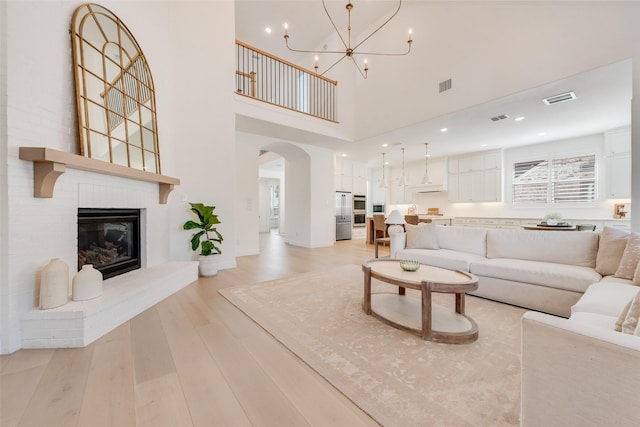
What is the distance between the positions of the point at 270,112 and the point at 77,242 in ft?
12.2

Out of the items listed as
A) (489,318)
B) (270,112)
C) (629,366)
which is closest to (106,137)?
(270,112)

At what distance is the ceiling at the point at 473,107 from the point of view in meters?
3.58

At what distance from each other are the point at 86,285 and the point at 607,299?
396cm

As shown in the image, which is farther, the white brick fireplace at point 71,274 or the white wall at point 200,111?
the white wall at point 200,111

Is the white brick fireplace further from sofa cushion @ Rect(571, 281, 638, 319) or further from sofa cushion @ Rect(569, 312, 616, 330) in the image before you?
sofa cushion @ Rect(571, 281, 638, 319)

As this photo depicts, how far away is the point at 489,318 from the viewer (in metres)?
2.37

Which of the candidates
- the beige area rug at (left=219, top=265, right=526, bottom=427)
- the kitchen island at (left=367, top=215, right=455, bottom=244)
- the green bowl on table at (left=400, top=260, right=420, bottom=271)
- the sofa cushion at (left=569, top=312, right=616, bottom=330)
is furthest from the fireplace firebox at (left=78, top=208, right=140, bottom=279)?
the kitchen island at (left=367, top=215, right=455, bottom=244)

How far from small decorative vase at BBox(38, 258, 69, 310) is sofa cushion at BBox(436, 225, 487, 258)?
434 centimetres

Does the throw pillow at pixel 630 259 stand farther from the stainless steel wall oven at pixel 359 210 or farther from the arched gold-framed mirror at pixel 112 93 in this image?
the stainless steel wall oven at pixel 359 210

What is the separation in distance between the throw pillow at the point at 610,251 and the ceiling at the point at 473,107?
6.95 feet

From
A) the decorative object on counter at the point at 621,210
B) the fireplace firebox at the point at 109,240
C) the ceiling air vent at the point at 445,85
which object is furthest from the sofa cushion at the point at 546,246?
the fireplace firebox at the point at 109,240

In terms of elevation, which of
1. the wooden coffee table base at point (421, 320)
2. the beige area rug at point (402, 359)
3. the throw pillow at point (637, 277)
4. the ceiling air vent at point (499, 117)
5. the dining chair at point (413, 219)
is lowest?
the beige area rug at point (402, 359)

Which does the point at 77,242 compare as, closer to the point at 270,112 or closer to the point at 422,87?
the point at 270,112

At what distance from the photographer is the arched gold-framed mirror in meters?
2.31
